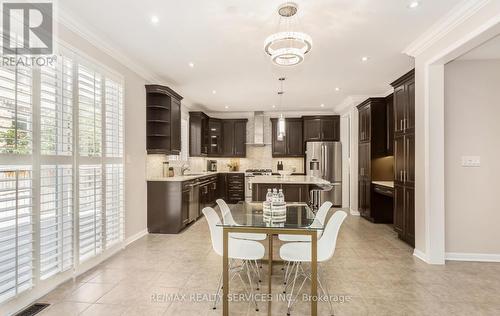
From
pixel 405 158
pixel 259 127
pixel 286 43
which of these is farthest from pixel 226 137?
pixel 286 43

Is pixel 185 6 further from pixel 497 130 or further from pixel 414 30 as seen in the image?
pixel 497 130

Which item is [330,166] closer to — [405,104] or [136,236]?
[405,104]

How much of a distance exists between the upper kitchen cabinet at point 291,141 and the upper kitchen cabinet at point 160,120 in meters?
3.73

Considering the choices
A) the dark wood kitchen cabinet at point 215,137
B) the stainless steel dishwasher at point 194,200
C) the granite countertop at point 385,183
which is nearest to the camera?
the granite countertop at point 385,183

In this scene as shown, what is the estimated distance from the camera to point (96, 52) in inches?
132

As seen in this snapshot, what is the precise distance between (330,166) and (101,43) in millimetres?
A: 5891

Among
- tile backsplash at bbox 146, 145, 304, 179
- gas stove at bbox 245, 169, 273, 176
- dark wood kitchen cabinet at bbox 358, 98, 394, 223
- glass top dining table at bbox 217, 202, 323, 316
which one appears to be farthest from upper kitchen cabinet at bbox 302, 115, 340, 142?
glass top dining table at bbox 217, 202, 323, 316

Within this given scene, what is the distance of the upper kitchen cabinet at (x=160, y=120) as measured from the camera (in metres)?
4.72

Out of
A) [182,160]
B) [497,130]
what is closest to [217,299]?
[497,130]

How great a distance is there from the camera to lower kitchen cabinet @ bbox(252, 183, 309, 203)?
466 cm

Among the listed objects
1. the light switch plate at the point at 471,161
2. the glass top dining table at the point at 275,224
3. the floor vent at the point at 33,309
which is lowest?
the floor vent at the point at 33,309

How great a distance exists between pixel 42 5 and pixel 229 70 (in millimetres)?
2567

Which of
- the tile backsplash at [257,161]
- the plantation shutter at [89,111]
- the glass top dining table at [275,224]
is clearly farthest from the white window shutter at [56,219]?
the tile backsplash at [257,161]
